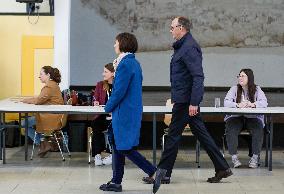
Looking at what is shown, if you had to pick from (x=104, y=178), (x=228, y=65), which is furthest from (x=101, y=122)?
(x=228, y=65)

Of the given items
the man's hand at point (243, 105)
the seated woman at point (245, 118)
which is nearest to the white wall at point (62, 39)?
the seated woman at point (245, 118)

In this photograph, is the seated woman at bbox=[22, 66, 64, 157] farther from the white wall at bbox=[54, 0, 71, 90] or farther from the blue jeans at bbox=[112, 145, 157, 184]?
the blue jeans at bbox=[112, 145, 157, 184]

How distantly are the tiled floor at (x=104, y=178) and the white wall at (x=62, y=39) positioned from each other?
165 centimetres

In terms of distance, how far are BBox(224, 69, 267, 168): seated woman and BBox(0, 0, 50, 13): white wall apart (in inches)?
137

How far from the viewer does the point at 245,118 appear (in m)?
7.77

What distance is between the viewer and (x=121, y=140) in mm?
5793

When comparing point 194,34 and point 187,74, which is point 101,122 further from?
point 194,34

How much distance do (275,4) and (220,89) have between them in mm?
1417

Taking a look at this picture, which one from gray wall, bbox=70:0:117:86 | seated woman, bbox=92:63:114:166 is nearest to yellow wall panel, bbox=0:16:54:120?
gray wall, bbox=70:0:117:86

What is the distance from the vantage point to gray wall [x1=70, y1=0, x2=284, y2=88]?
9.23 m

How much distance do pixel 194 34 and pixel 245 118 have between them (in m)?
1.93

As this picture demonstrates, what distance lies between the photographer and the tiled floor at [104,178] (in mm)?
6164

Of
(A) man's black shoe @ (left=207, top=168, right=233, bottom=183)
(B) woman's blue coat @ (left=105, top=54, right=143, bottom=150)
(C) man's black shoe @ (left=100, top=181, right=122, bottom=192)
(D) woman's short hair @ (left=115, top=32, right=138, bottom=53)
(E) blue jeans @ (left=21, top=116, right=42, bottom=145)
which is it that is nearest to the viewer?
(B) woman's blue coat @ (left=105, top=54, right=143, bottom=150)

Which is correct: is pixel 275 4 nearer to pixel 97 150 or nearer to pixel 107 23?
pixel 107 23
